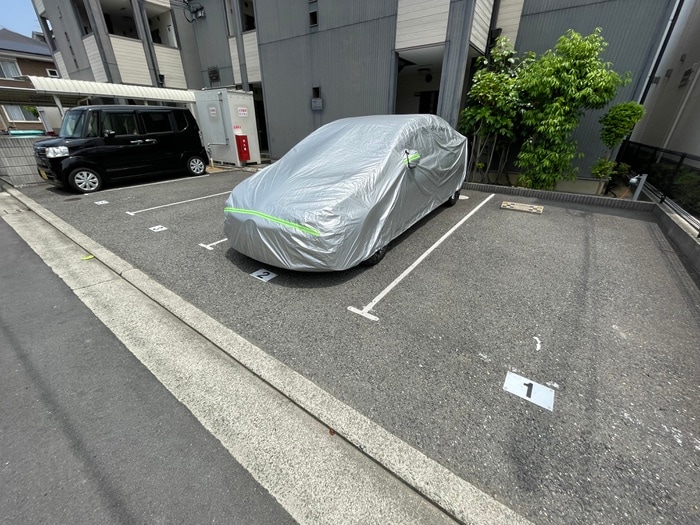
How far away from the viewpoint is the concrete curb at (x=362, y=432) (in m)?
1.35

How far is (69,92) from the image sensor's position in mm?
8484

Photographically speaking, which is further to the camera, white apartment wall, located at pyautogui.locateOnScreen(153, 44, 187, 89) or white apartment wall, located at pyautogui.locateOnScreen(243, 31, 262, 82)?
white apartment wall, located at pyautogui.locateOnScreen(153, 44, 187, 89)

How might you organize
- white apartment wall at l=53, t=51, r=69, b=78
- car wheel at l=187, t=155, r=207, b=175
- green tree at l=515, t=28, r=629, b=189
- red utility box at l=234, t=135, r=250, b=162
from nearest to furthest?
green tree at l=515, t=28, r=629, b=189
car wheel at l=187, t=155, r=207, b=175
red utility box at l=234, t=135, r=250, b=162
white apartment wall at l=53, t=51, r=69, b=78

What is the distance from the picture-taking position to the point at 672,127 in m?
8.36

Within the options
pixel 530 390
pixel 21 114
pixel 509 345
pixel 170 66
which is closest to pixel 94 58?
pixel 170 66

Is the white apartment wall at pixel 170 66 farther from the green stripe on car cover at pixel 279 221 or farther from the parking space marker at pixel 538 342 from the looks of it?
the parking space marker at pixel 538 342

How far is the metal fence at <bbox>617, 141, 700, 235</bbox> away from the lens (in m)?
4.56

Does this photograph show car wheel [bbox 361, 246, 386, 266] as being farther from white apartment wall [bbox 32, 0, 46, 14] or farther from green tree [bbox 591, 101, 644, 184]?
white apartment wall [bbox 32, 0, 46, 14]

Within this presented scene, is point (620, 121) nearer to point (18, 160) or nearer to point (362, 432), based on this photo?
point (362, 432)

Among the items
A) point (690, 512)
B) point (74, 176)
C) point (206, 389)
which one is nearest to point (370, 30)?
point (74, 176)

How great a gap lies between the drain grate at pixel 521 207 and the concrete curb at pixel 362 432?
532 cm

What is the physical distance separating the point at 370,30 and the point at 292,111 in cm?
347

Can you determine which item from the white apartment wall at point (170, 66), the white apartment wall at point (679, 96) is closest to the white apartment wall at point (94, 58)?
the white apartment wall at point (170, 66)

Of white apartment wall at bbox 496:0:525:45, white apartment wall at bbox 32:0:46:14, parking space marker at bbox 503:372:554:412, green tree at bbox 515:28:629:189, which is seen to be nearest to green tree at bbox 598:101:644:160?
→ green tree at bbox 515:28:629:189
